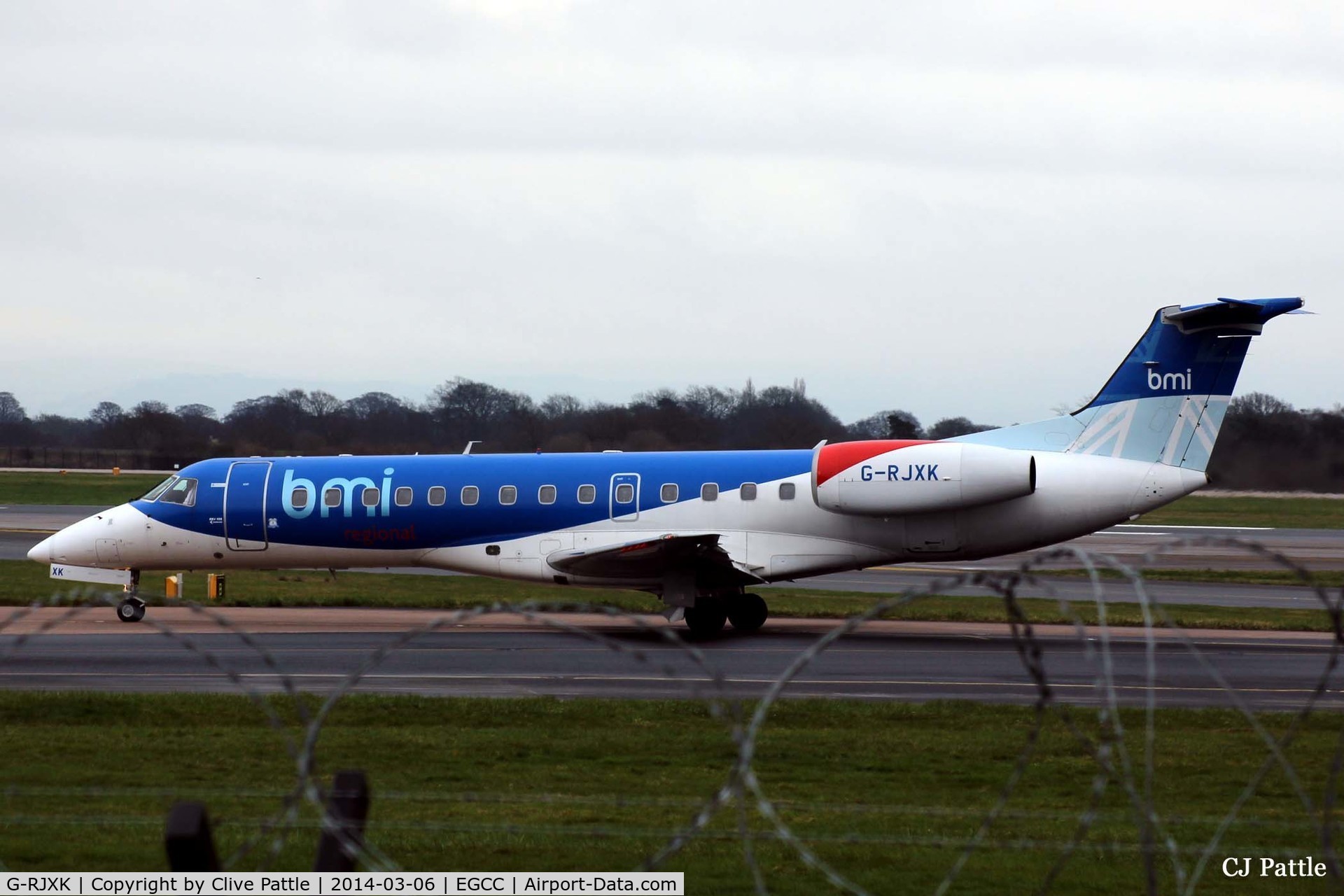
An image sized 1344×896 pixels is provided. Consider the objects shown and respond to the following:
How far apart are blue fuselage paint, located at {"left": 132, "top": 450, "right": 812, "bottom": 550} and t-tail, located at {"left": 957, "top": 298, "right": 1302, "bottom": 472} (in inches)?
199

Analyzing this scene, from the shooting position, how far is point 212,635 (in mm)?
23609

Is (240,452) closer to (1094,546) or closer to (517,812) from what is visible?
(1094,546)

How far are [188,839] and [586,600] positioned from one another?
2413cm

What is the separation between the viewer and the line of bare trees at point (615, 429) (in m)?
43.2

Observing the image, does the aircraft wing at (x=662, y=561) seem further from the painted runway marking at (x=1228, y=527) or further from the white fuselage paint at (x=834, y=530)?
the painted runway marking at (x=1228, y=527)

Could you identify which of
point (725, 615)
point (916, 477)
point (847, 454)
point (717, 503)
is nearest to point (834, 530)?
point (847, 454)

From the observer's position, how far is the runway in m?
17.5

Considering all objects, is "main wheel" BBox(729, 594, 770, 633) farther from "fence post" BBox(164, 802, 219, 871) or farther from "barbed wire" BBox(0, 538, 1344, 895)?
"fence post" BBox(164, 802, 219, 871)

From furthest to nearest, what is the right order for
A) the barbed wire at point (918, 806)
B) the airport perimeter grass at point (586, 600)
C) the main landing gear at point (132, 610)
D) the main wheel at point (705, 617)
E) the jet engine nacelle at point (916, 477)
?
the airport perimeter grass at point (586, 600) < the main wheel at point (705, 617) < the main landing gear at point (132, 610) < the jet engine nacelle at point (916, 477) < the barbed wire at point (918, 806)

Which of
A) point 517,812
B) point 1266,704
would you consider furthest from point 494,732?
point 1266,704

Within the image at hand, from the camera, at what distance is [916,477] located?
22.4 metres

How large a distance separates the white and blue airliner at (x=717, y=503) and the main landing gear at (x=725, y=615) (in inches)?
1.2
